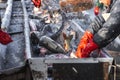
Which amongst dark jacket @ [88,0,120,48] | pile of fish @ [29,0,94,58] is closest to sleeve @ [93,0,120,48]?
dark jacket @ [88,0,120,48]

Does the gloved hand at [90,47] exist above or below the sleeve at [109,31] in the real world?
below

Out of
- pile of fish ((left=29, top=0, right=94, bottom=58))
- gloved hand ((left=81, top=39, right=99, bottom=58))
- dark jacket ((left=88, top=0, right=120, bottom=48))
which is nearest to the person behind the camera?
dark jacket ((left=88, top=0, right=120, bottom=48))

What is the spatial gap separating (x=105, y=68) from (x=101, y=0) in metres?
7.71

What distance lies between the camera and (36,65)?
4754mm

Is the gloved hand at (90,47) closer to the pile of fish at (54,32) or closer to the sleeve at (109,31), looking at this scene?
the sleeve at (109,31)

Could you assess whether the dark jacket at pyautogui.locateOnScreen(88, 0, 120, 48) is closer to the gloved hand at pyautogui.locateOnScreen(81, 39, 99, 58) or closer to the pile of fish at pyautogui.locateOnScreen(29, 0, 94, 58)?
the gloved hand at pyautogui.locateOnScreen(81, 39, 99, 58)

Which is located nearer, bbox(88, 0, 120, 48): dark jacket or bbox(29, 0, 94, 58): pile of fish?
bbox(88, 0, 120, 48): dark jacket

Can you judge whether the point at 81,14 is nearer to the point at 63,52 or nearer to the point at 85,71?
the point at 63,52

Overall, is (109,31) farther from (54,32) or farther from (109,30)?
(54,32)

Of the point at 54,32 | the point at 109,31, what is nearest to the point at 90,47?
the point at 109,31

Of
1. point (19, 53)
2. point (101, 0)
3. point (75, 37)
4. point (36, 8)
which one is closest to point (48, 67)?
point (19, 53)

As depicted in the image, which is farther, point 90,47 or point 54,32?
point 54,32

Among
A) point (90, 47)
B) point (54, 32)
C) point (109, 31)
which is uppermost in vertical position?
point (109, 31)

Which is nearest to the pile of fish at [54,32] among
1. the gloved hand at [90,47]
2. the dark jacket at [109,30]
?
the gloved hand at [90,47]
